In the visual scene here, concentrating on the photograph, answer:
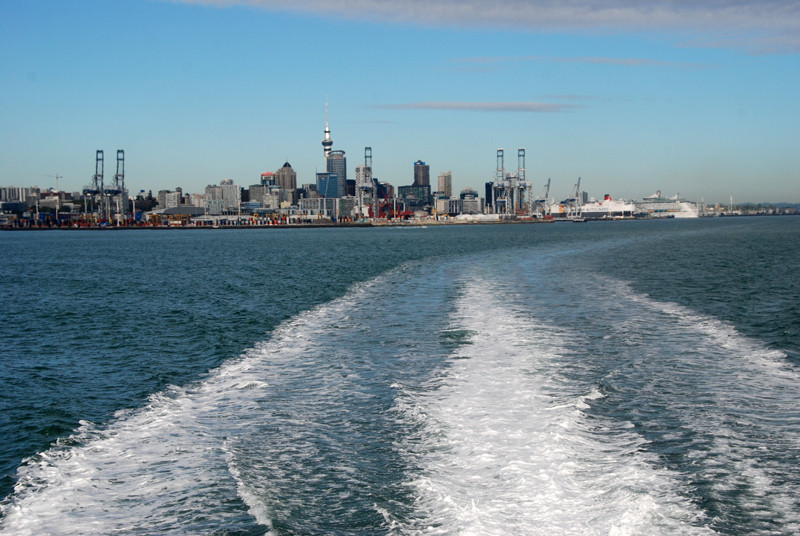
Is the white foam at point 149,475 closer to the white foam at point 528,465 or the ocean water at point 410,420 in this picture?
the ocean water at point 410,420

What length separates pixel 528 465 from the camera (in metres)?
7.02

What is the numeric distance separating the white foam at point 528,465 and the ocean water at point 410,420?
28 mm

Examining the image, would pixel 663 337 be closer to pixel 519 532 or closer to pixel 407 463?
pixel 407 463

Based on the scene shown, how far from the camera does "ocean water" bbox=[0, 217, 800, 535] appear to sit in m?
6.07

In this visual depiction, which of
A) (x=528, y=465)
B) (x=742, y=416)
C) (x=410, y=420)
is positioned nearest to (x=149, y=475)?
(x=410, y=420)

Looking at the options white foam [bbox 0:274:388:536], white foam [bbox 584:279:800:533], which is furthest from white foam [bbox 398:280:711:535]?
white foam [bbox 0:274:388:536]

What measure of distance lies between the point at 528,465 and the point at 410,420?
215 centimetres

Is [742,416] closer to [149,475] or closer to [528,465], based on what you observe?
[528,465]

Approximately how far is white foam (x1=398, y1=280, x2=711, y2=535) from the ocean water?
3cm

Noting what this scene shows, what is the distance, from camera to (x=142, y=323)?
749 inches

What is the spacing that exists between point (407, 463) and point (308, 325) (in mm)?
10565

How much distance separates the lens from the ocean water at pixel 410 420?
19.9 ft

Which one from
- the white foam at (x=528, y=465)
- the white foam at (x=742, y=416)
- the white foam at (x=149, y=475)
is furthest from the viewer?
the white foam at (x=742, y=416)

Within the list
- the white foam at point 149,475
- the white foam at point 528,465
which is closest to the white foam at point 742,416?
the white foam at point 528,465
